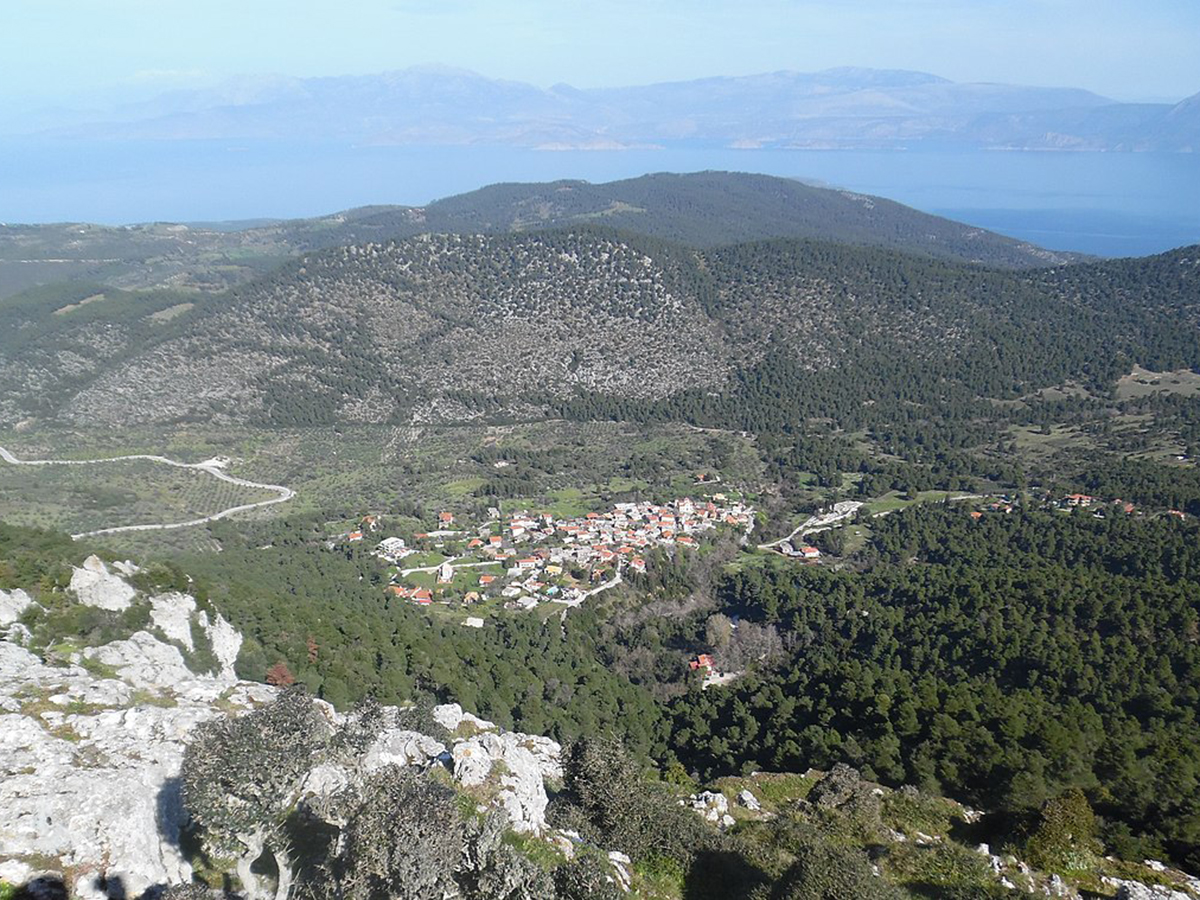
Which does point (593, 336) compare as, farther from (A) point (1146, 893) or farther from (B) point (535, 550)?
(A) point (1146, 893)

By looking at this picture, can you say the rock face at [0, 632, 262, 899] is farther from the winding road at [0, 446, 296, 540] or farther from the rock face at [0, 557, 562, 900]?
the winding road at [0, 446, 296, 540]

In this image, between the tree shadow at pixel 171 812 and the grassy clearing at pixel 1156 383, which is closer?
the tree shadow at pixel 171 812

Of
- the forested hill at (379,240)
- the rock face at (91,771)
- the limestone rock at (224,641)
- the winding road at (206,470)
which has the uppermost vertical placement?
the forested hill at (379,240)

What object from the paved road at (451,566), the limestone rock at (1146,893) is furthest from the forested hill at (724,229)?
the limestone rock at (1146,893)

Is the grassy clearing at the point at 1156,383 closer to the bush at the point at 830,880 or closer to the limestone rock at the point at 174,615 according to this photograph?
the bush at the point at 830,880

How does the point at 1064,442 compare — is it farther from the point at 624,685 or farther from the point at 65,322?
the point at 65,322

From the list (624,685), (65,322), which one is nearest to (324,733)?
(624,685)

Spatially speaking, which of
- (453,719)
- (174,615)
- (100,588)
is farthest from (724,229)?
(453,719)
